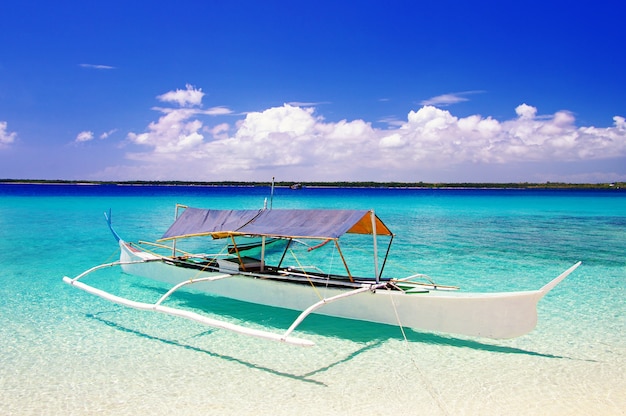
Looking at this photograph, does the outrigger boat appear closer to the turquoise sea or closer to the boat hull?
the boat hull

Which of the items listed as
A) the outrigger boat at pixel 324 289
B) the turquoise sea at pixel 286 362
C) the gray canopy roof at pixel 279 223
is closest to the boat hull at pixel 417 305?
the outrigger boat at pixel 324 289

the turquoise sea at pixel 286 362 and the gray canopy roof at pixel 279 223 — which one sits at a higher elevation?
the gray canopy roof at pixel 279 223

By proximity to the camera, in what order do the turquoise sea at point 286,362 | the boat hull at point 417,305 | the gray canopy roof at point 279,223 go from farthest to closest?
the gray canopy roof at point 279,223 < the boat hull at point 417,305 < the turquoise sea at point 286,362

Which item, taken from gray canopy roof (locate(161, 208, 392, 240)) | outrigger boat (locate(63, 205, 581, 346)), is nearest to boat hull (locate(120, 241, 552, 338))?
outrigger boat (locate(63, 205, 581, 346))

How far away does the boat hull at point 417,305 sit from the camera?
23.6 ft

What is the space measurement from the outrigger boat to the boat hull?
14 millimetres

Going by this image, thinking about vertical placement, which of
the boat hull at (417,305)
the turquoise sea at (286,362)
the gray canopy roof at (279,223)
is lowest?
the turquoise sea at (286,362)

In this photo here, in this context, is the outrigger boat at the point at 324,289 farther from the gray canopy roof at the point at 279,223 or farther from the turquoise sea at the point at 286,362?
the turquoise sea at the point at 286,362

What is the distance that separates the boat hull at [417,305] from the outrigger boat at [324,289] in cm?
1

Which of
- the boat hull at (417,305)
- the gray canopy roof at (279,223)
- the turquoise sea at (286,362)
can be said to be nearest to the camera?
the turquoise sea at (286,362)

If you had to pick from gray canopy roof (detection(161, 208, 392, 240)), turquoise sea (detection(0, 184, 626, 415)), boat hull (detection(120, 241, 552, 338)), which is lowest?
turquoise sea (detection(0, 184, 626, 415))

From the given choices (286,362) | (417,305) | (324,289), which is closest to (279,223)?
(324,289)

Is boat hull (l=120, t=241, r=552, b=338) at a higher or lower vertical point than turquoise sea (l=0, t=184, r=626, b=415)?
higher

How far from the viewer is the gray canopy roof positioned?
833 cm
